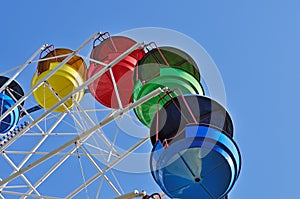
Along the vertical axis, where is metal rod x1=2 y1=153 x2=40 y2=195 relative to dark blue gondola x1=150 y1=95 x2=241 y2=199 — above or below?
above

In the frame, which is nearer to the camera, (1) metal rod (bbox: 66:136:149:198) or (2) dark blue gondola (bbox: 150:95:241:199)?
(2) dark blue gondola (bbox: 150:95:241:199)

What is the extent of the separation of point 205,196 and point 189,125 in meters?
0.71

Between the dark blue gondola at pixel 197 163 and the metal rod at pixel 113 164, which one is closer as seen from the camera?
the dark blue gondola at pixel 197 163

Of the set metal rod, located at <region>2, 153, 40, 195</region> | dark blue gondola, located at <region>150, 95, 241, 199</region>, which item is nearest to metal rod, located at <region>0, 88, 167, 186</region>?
dark blue gondola, located at <region>150, 95, 241, 199</region>

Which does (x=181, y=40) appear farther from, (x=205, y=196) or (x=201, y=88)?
(x=205, y=196)

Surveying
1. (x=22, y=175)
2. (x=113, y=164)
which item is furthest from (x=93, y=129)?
(x=22, y=175)

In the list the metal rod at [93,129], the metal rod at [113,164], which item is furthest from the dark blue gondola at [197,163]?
the metal rod at [113,164]

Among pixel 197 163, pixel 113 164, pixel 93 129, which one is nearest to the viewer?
pixel 197 163

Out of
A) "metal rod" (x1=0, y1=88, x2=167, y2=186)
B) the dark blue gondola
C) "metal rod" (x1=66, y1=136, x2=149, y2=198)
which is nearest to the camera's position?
the dark blue gondola

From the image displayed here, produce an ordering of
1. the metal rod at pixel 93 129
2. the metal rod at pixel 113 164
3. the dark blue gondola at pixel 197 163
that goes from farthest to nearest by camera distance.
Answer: the metal rod at pixel 113 164, the metal rod at pixel 93 129, the dark blue gondola at pixel 197 163

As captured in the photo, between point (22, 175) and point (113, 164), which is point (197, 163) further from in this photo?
point (22, 175)

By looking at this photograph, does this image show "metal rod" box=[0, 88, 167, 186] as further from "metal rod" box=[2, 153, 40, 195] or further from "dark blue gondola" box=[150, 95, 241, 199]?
"metal rod" box=[2, 153, 40, 195]

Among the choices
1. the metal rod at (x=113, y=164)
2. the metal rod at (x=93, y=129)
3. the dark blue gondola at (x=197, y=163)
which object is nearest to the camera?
the dark blue gondola at (x=197, y=163)

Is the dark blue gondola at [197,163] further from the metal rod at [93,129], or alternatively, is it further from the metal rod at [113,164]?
the metal rod at [113,164]
